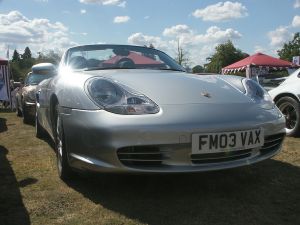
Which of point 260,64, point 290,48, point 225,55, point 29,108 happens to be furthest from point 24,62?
point 29,108

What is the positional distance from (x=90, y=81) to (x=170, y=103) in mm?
643

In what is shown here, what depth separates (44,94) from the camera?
431cm

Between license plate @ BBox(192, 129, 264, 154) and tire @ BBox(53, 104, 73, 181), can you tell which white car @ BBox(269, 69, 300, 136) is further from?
tire @ BBox(53, 104, 73, 181)

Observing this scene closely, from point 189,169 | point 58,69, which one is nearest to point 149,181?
point 189,169

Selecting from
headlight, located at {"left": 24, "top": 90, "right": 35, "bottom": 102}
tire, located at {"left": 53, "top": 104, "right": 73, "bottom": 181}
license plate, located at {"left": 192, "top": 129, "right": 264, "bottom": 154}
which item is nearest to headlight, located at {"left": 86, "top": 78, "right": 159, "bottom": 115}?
license plate, located at {"left": 192, "top": 129, "right": 264, "bottom": 154}

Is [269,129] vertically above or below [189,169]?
above

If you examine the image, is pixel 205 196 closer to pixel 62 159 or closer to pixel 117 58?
pixel 62 159

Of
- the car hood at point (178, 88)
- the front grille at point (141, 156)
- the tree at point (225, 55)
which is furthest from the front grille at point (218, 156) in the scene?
the tree at point (225, 55)

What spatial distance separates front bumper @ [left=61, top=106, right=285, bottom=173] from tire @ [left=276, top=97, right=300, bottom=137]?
106 inches

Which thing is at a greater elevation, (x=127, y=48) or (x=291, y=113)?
(x=127, y=48)

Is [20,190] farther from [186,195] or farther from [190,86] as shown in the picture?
[190,86]

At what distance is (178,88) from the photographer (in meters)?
3.06

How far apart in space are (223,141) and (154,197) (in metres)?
0.64

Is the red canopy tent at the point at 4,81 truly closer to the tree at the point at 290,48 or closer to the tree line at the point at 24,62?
the tree line at the point at 24,62
